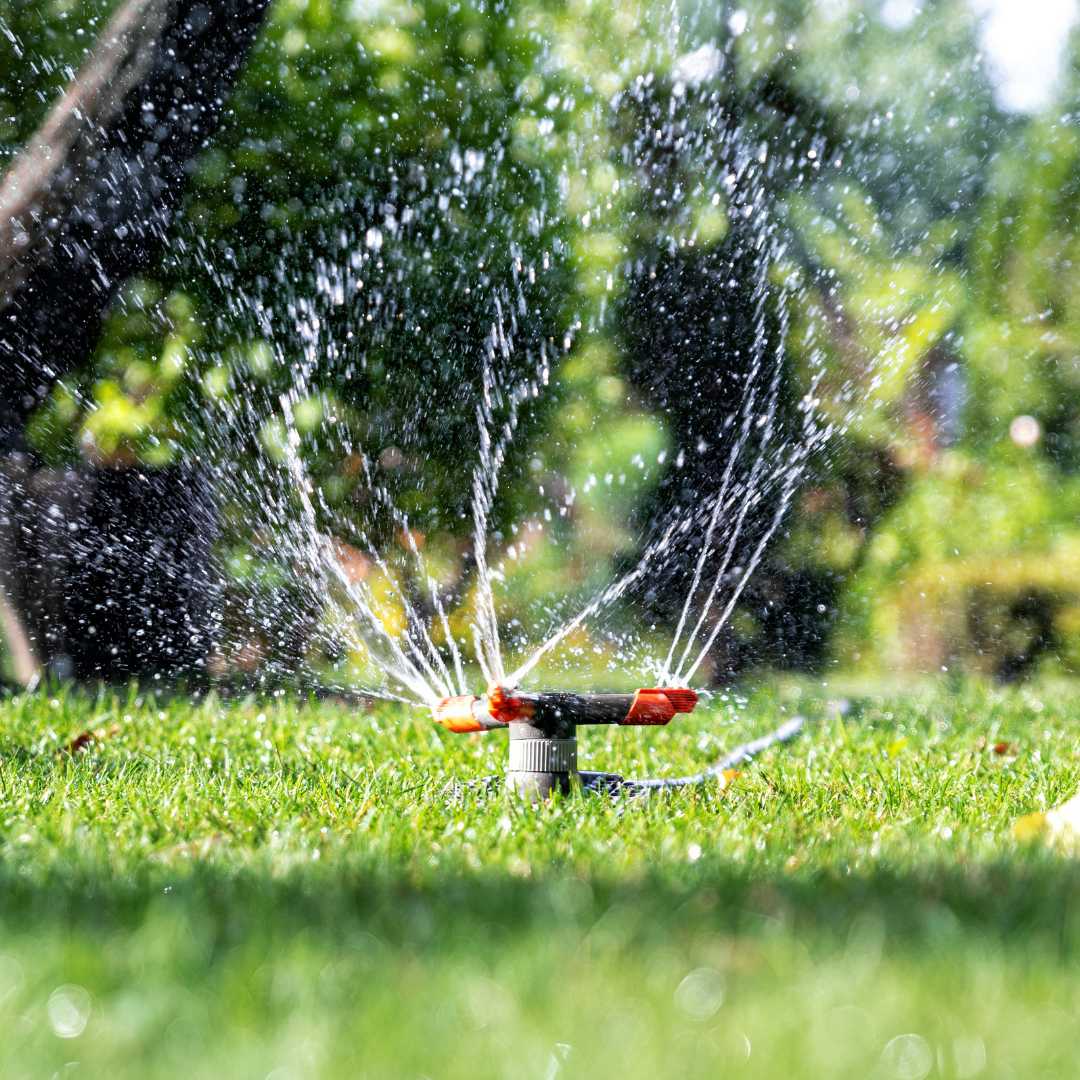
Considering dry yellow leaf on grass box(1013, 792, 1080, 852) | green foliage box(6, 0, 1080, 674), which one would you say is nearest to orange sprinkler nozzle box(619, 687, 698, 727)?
dry yellow leaf on grass box(1013, 792, 1080, 852)

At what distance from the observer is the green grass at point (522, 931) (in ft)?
3.68

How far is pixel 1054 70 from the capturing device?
29.3 feet

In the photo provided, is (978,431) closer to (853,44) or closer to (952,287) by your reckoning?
(952,287)

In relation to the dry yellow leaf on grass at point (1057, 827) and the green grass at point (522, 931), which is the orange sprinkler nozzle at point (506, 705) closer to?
the green grass at point (522, 931)

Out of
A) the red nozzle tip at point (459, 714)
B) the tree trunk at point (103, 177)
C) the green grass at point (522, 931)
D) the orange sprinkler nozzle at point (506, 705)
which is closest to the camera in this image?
the green grass at point (522, 931)

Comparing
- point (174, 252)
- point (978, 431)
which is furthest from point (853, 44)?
point (174, 252)

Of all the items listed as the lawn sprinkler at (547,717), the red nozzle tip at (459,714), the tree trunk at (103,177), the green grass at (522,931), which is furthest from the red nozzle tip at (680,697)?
the tree trunk at (103,177)

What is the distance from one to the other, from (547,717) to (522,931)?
975mm

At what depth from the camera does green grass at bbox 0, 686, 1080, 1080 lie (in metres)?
1.12

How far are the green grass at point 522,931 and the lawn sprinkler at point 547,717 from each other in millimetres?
84

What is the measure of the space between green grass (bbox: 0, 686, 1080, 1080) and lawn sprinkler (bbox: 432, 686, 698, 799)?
0.08 metres

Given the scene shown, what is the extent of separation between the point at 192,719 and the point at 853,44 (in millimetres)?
6619

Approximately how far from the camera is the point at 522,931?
58.1 inches

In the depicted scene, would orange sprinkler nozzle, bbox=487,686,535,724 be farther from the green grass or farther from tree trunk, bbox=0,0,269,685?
tree trunk, bbox=0,0,269,685
